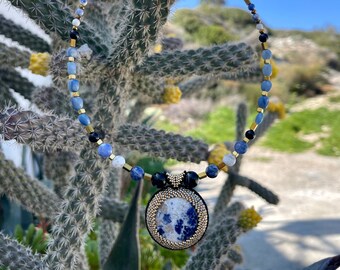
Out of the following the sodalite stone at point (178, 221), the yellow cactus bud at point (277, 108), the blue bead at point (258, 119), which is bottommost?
the sodalite stone at point (178, 221)

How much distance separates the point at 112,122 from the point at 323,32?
919 inches

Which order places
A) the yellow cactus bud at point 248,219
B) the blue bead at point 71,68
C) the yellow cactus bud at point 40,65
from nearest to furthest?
the blue bead at point 71,68 → the yellow cactus bud at point 40,65 → the yellow cactus bud at point 248,219

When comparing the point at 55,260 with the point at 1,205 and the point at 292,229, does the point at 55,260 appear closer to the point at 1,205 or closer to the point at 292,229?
the point at 1,205

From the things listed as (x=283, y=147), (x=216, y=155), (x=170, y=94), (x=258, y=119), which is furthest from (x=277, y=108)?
(x=283, y=147)

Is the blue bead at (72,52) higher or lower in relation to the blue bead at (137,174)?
higher

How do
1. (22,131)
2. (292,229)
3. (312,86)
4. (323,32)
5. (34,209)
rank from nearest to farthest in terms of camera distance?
1. (22,131)
2. (34,209)
3. (292,229)
4. (312,86)
5. (323,32)

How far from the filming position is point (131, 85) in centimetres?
123

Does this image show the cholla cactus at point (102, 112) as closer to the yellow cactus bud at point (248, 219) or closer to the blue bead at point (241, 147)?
the yellow cactus bud at point (248, 219)

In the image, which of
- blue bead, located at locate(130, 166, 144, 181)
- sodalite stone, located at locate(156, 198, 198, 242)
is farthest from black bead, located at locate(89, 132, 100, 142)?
sodalite stone, located at locate(156, 198, 198, 242)

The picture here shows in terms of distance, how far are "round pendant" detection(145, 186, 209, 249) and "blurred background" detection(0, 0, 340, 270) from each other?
0.43m

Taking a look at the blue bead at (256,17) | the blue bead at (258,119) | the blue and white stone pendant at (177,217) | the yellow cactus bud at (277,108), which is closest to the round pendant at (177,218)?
the blue and white stone pendant at (177,217)

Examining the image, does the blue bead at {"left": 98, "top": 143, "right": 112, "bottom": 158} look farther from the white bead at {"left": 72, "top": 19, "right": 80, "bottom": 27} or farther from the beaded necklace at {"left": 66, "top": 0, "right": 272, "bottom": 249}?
the white bead at {"left": 72, "top": 19, "right": 80, "bottom": 27}

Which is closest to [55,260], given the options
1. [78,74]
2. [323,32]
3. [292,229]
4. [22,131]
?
[22,131]

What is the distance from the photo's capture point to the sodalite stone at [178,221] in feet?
3.36
